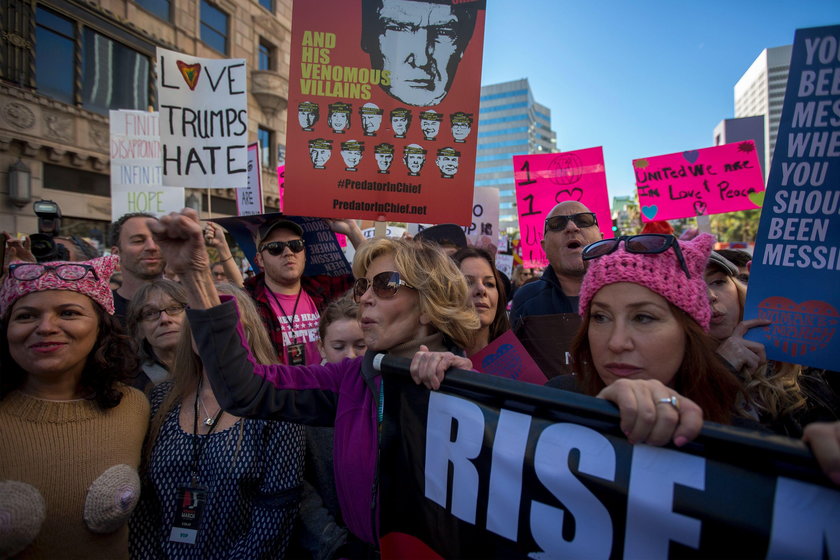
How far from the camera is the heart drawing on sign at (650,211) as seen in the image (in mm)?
6408

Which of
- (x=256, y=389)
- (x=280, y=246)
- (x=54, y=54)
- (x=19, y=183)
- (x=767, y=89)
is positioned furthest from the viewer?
(x=767, y=89)

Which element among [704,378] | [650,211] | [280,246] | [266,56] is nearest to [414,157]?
[280,246]

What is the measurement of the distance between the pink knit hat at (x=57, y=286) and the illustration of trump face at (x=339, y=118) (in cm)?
152

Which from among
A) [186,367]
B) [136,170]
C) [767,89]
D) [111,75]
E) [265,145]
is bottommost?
[186,367]

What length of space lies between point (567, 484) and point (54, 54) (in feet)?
58.9

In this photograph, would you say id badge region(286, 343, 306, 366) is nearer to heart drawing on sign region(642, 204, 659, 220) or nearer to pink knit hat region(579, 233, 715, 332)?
pink knit hat region(579, 233, 715, 332)

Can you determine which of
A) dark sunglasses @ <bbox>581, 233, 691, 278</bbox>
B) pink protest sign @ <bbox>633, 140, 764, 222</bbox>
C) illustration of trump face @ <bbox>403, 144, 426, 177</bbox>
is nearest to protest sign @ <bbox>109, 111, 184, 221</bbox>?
illustration of trump face @ <bbox>403, 144, 426, 177</bbox>

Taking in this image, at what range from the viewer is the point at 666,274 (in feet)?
5.17

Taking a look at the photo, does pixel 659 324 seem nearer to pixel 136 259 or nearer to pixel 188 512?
pixel 188 512

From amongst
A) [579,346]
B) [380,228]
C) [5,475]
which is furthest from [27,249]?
[579,346]

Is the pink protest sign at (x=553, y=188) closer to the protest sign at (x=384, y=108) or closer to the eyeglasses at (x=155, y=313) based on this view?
the protest sign at (x=384, y=108)

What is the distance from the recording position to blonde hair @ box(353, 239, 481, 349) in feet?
6.53

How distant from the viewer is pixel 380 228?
299cm

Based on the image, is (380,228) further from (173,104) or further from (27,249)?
(173,104)
